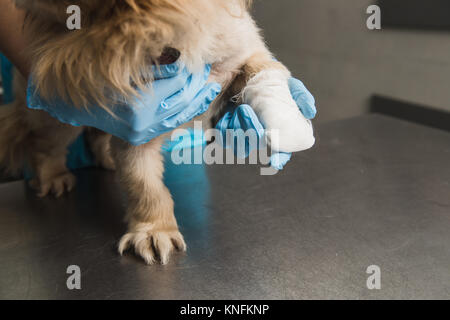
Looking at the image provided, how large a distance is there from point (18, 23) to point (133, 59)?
0.51 meters

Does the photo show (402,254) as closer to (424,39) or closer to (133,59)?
(133,59)

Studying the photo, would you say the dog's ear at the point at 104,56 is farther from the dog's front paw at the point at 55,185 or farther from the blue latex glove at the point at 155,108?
the dog's front paw at the point at 55,185

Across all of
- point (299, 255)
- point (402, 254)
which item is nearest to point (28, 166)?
point (299, 255)

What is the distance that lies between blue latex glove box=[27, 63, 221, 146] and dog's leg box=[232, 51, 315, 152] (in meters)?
0.09

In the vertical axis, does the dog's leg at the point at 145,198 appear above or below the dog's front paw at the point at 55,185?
above

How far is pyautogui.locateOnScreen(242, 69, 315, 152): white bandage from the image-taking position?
82 cm

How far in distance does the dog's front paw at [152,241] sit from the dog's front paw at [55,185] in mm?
352

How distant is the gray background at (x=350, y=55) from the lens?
2.27 meters

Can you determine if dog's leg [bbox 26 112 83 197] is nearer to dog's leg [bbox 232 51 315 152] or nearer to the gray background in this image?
dog's leg [bbox 232 51 315 152]

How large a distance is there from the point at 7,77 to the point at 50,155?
1.26ft

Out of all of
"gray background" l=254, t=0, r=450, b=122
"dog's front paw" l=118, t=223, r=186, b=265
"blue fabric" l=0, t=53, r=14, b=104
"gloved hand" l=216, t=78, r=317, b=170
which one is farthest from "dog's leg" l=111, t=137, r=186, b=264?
"gray background" l=254, t=0, r=450, b=122

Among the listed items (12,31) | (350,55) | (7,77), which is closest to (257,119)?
(12,31)

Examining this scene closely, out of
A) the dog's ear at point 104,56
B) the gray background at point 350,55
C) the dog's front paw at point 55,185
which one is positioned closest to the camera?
the dog's ear at point 104,56

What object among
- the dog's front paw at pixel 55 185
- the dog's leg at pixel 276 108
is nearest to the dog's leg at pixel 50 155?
the dog's front paw at pixel 55 185
